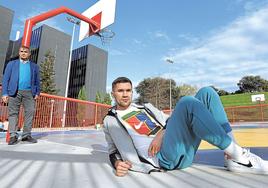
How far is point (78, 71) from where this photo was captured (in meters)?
30.2

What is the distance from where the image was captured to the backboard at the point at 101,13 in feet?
23.4

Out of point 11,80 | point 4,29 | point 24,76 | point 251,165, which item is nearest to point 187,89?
point 4,29

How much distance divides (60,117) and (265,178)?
22.1ft

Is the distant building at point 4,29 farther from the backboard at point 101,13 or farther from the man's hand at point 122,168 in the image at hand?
the man's hand at point 122,168

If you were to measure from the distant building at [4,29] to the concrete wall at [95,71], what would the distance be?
40.1 feet

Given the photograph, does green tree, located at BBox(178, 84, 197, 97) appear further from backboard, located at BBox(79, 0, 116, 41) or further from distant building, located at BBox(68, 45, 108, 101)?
backboard, located at BBox(79, 0, 116, 41)

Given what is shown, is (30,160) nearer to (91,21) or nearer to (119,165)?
(119,165)

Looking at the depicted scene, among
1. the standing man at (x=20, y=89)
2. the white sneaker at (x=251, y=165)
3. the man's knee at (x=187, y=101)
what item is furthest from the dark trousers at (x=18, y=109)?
the white sneaker at (x=251, y=165)

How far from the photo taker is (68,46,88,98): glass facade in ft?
96.5

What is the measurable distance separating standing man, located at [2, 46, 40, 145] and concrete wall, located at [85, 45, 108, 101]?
2603 cm

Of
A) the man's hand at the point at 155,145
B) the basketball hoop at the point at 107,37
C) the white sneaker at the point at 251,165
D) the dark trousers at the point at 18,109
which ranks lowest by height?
the white sneaker at the point at 251,165

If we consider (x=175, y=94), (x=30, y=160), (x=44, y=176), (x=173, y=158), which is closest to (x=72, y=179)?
(x=44, y=176)

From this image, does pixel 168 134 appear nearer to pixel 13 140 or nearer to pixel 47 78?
pixel 13 140

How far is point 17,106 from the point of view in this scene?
278 centimetres
